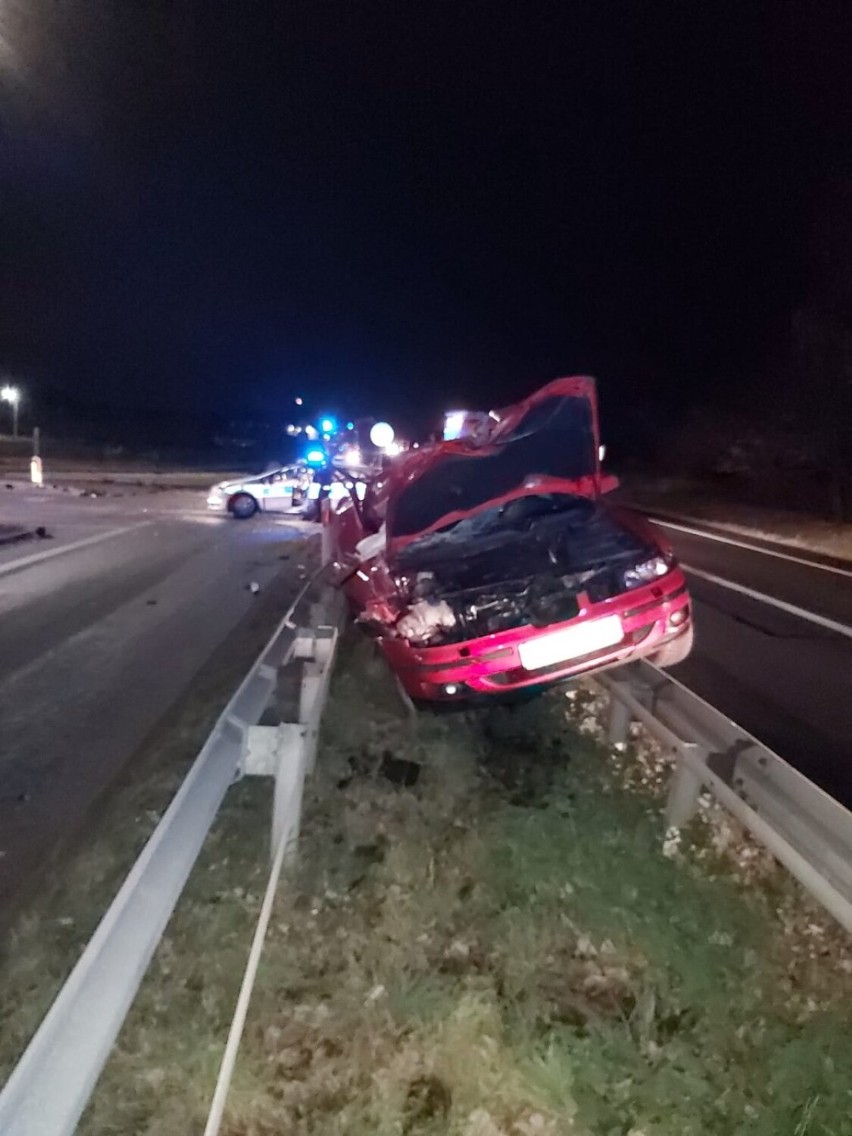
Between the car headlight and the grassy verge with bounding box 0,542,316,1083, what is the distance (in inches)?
115

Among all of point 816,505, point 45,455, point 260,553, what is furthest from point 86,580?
point 45,455

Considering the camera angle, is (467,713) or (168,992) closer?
(168,992)

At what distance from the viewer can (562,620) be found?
6.27 m

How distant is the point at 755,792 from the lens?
4.34 m

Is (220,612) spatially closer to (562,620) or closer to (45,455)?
(562,620)

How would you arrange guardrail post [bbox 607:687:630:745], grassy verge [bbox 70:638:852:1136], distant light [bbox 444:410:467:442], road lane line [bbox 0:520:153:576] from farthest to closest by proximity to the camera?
road lane line [bbox 0:520:153:576] < distant light [bbox 444:410:467:442] < guardrail post [bbox 607:687:630:745] < grassy verge [bbox 70:638:852:1136]

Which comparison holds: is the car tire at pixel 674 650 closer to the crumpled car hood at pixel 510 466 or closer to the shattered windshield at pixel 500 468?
the crumpled car hood at pixel 510 466

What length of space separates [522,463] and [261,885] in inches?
168

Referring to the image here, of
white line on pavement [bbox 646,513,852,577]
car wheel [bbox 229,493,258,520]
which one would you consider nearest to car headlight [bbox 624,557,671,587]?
white line on pavement [bbox 646,513,852,577]

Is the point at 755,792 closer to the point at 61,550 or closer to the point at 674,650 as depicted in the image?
the point at 674,650

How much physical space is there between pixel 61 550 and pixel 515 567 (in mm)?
13257

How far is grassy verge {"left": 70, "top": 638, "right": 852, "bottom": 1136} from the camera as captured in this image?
129 inches

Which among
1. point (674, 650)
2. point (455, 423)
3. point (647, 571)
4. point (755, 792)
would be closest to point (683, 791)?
point (755, 792)

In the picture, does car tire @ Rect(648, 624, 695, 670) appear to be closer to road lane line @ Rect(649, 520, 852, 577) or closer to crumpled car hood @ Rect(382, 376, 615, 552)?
crumpled car hood @ Rect(382, 376, 615, 552)
